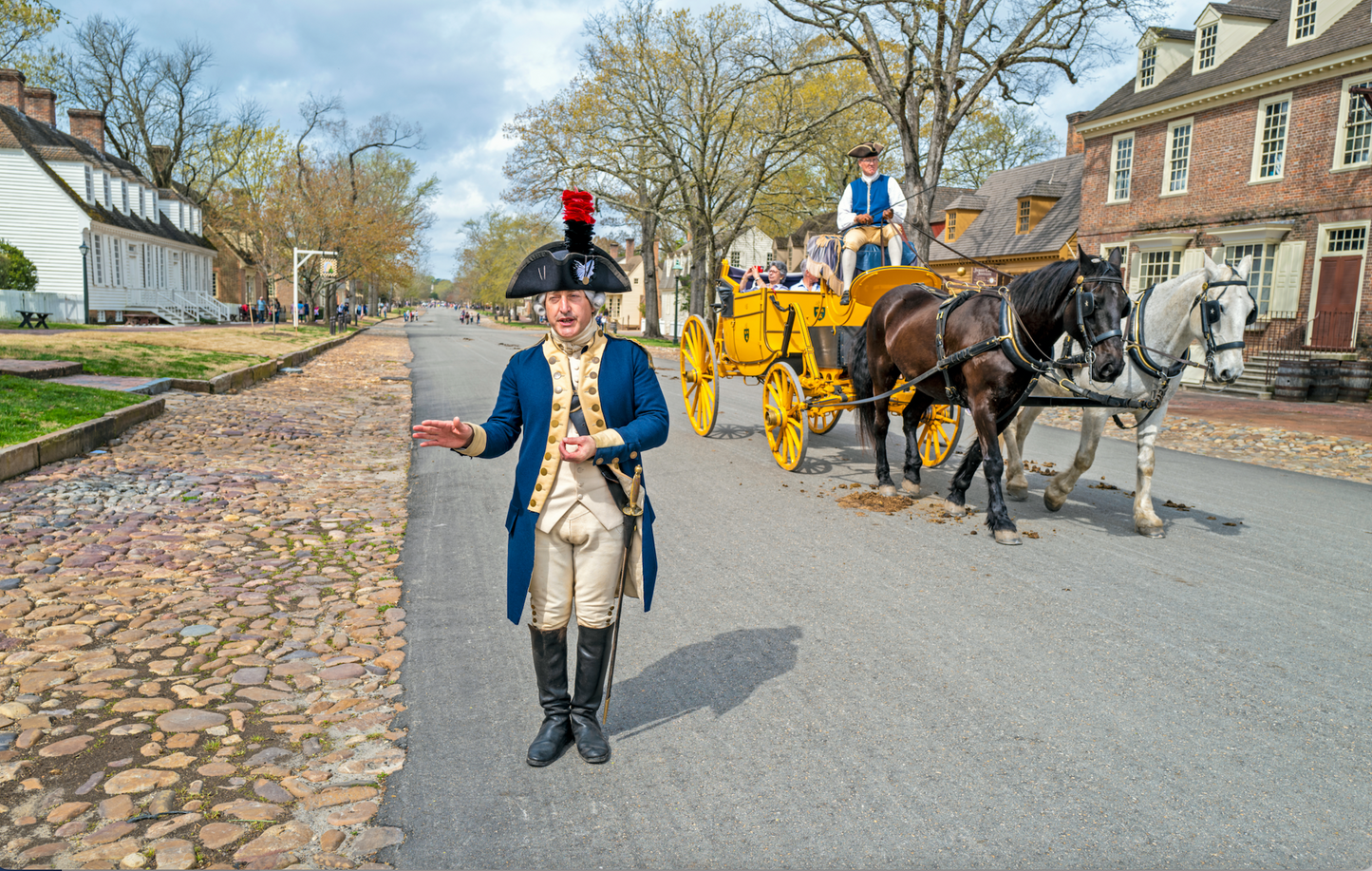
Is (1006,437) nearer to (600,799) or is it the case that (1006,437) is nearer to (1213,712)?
(1213,712)

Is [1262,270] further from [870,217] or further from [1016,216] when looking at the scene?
[870,217]

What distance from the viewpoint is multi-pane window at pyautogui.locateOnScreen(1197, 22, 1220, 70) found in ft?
77.9

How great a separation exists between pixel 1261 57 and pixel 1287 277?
6.03m

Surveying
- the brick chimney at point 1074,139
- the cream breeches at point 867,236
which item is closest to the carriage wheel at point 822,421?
the cream breeches at point 867,236

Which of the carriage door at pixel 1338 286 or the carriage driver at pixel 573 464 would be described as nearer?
the carriage driver at pixel 573 464

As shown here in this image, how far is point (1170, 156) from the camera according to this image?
78.4 ft

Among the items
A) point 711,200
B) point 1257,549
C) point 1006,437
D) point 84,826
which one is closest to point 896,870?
point 84,826

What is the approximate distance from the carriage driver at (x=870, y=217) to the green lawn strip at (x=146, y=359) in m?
10.7

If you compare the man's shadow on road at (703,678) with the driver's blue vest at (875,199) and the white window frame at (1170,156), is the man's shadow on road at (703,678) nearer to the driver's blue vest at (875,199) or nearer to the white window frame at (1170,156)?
the driver's blue vest at (875,199)

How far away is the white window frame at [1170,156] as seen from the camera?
23.3 m

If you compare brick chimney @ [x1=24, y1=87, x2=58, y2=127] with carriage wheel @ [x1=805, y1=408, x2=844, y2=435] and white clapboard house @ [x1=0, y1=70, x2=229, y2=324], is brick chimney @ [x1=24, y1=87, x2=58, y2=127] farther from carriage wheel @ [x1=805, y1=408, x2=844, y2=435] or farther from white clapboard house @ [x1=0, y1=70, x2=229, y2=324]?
carriage wheel @ [x1=805, y1=408, x2=844, y2=435]

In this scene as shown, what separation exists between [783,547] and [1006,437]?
291 centimetres

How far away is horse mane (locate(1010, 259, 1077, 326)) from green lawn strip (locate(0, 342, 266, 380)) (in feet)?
41.7

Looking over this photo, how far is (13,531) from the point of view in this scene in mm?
5719
